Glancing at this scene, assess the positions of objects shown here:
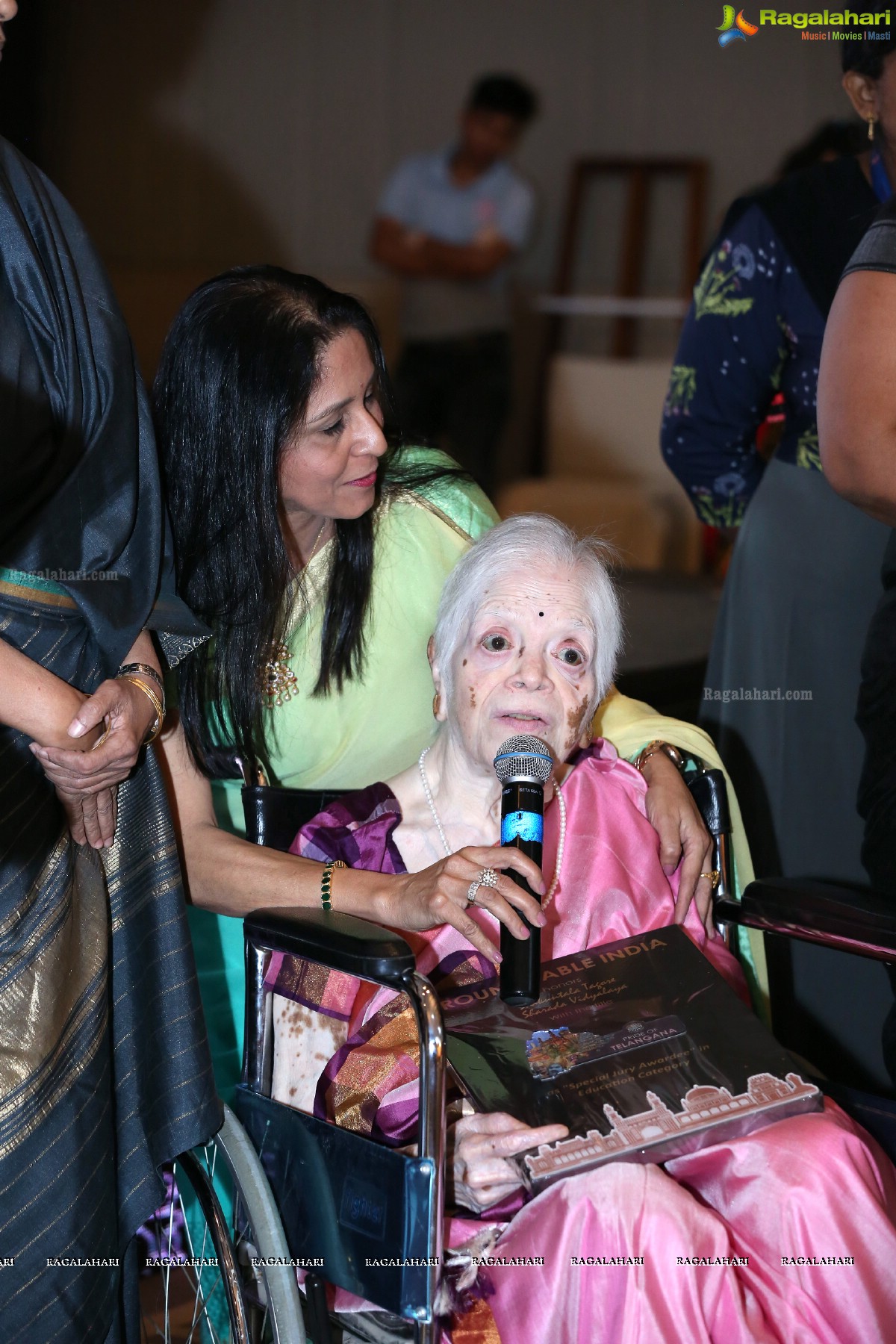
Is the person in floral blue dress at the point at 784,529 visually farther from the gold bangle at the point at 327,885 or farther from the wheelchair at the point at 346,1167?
the gold bangle at the point at 327,885

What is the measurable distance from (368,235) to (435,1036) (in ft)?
21.0

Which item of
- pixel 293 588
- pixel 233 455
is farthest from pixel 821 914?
pixel 233 455

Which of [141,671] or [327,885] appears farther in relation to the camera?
[327,885]

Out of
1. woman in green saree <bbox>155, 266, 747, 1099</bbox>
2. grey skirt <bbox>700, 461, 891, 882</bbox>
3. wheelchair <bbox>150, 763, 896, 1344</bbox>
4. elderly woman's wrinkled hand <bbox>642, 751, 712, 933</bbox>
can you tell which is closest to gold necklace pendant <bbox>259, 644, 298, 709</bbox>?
woman in green saree <bbox>155, 266, 747, 1099</bbox>

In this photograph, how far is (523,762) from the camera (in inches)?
62.3

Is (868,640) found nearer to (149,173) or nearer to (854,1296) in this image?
(854,1296)

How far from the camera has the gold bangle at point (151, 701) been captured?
5.29 ft

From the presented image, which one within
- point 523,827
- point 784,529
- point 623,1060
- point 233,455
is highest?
point 233,455

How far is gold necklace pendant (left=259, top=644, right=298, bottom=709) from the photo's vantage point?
2014 mm

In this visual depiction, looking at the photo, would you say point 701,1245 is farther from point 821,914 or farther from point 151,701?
point 151,701

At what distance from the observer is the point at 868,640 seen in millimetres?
1947

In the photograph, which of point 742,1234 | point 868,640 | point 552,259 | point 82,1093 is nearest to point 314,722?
point 82,1093

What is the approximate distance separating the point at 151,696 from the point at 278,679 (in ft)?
1.36

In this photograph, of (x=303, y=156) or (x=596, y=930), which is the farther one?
(x=303, y=156)
